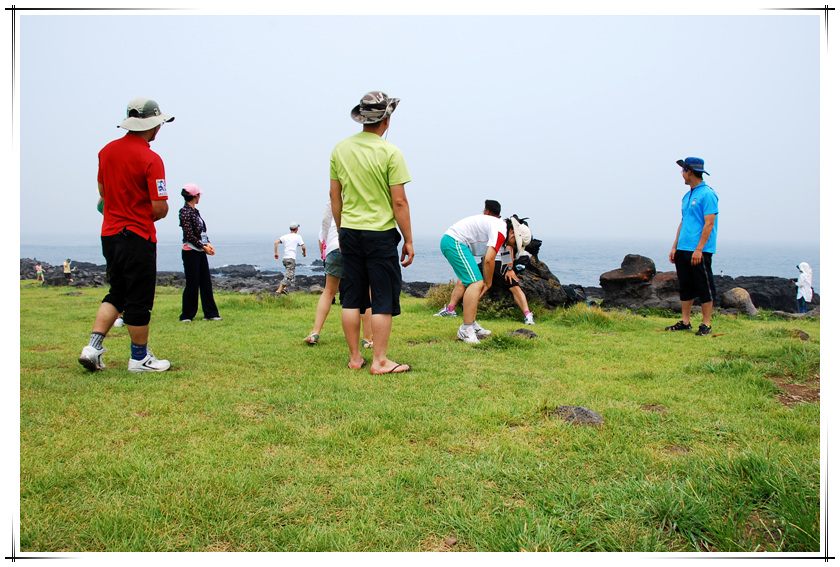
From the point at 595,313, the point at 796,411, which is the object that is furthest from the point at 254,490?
the point at 595,313

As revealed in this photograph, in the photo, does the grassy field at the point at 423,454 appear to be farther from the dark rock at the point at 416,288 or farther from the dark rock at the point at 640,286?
the dark rock at the point at 416,288

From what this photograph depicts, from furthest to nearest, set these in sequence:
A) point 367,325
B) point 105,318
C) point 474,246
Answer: point 474,246
point 367,325
point 105,318

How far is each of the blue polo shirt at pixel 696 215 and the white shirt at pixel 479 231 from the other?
2.66 meters

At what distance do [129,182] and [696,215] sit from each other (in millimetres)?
6778

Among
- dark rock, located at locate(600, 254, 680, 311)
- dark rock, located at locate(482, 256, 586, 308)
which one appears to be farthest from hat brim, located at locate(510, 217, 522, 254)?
dark rock, located at locate(600, 254, 680, 311)

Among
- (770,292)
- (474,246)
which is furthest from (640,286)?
(474,246)

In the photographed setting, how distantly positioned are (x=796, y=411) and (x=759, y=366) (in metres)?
1.30

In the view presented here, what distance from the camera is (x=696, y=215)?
24.6 ft

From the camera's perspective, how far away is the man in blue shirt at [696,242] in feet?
24.1

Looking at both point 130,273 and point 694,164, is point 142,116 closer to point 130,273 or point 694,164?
point 130,273

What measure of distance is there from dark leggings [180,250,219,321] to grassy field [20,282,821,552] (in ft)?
8.49

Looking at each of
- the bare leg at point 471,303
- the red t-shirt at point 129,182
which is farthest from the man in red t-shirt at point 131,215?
the bare leg at point 471,303

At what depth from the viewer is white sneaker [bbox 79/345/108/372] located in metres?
4.51

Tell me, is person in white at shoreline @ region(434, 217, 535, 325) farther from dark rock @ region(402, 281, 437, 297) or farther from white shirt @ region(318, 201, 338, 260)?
dark rock @ region(402, 281, 437, 297)
